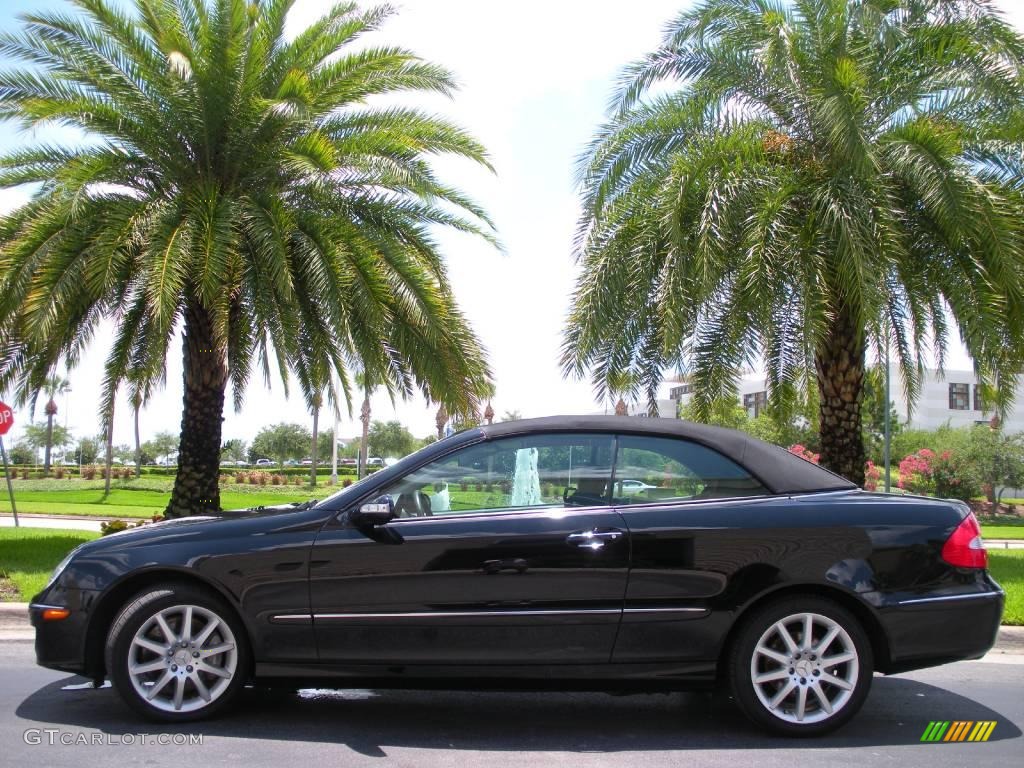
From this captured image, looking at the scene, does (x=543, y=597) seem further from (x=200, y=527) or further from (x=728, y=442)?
(x=200, y=527)

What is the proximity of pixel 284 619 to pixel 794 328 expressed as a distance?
9.50 metres

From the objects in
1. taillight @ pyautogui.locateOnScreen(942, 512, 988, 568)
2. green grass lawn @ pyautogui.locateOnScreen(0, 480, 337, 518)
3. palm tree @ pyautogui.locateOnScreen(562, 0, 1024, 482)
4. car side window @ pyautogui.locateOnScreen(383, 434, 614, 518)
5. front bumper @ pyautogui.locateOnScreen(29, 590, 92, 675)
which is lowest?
green grass lawn @ pyautogui.locateOnScreen(0, 480, 337, 518)

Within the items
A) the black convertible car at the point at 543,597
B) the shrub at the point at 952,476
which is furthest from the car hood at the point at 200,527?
the shrub at the point at 952,476

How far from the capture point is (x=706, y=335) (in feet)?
40.0

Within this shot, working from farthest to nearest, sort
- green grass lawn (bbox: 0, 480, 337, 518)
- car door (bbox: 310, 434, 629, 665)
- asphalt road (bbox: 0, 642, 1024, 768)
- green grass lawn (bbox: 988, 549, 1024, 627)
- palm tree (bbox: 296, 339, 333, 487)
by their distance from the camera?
1. green grass lawn (bbox: 0, 480, 337, 518)
2. palm tree (bbox: 296, 339, 333, 487)
3. green grass lawn (bbox: 988, 549, 1024, 627)
4. car door (bbox: 310, 434, 629, 665)
5. asphalt road (bbox: 0, 642, 1024, 768)

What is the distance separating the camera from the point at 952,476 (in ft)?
152

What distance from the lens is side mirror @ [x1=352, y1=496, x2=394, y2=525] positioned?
4453mm

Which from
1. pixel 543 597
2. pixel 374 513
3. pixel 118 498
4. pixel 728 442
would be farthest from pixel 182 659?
pixel 118 498

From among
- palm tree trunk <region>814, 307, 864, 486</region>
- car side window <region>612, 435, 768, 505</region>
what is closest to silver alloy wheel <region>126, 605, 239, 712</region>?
car side window <region>612, 435, 768, 505</region>

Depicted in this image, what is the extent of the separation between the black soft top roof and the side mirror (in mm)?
641

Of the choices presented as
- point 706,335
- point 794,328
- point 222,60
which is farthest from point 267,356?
point 794,328

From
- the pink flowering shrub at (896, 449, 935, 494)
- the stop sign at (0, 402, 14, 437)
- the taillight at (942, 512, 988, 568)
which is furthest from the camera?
the pink flowering shrub at (896, 449, 935, 494)

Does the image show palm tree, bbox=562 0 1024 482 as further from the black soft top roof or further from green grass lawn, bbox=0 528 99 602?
green grass lawn, bbox=0 528 99 602

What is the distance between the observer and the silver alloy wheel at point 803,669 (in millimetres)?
4426
